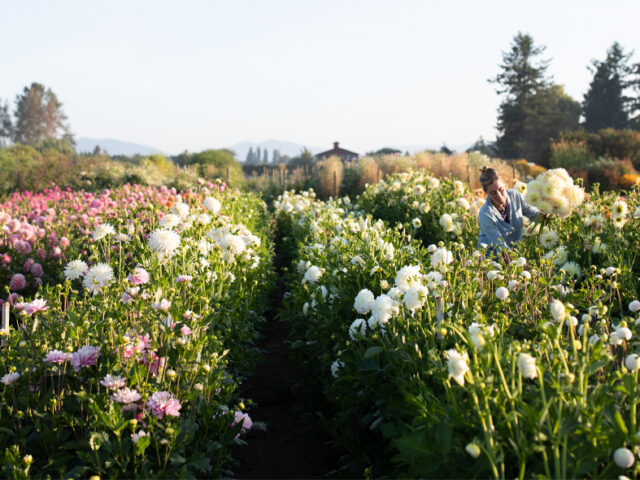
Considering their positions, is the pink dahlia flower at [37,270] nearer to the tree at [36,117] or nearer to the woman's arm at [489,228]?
the woman's arm at [489,228]

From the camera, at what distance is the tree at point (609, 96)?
4519 cm

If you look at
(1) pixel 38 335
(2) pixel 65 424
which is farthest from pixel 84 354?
(1) pixel 38 335

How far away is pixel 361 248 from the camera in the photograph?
4.41 metres

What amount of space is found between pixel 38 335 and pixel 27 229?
390 cm

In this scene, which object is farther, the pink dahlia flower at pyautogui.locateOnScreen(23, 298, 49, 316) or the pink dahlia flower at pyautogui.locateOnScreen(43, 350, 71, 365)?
the pink dahlia flower at pyautogui.locateOnScreen(23, 298, 49, 316)

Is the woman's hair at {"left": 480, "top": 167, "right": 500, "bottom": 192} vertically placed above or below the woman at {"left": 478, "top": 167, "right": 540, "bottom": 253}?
above

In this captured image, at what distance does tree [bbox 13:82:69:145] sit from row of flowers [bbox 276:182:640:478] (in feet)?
305

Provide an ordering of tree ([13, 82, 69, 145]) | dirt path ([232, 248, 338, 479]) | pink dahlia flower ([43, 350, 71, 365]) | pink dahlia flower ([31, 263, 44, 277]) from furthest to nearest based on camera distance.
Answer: tree ([13, 82, 69, 145]) < pink dahlia flower ([31, 263, 44, 277]) < dirt path ([232, 248, 338, 479]) < pink dahlia flower ([43, 350, 71, 365])

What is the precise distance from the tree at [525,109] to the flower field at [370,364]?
39.4m

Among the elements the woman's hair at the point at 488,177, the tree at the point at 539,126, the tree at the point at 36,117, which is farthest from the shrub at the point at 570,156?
the tree at the point at 36,117

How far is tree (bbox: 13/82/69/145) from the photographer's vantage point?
86812 mm

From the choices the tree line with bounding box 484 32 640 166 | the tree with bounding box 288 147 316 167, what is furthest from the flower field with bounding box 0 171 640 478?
the tree line with bounding box 484 32 640 166

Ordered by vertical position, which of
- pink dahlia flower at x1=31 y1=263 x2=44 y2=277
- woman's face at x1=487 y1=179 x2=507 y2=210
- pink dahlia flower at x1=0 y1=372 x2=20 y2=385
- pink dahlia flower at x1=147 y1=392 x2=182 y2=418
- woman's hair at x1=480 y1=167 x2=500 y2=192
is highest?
woman's hair at x1=480 y1=167 x2=500 y2=192

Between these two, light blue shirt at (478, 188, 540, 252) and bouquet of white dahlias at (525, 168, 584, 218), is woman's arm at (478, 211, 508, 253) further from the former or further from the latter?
bouquet of white dahlias at (525, 168, 584, 218)
